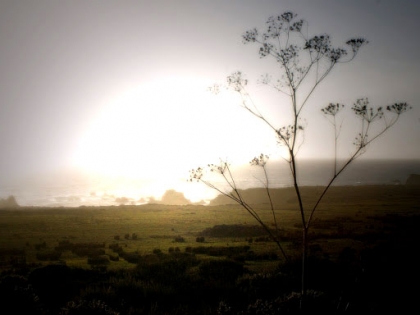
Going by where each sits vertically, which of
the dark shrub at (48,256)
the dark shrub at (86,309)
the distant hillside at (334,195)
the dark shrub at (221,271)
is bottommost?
the distant hillside at (334,195)

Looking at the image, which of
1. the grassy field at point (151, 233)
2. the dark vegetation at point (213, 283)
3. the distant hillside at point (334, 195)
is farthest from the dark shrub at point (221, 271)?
the distant hillside at point (334, 195)

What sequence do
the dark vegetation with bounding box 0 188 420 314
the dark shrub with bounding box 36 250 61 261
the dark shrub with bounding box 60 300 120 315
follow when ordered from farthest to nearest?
the dark shrub with bounding box 36 250 61 261 < the dark vegetation with bounding box 0 188 420 314 < the dark shrub with bounding box 60 300 120 315

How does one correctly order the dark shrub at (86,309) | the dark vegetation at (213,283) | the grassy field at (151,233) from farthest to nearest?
the grassy field at (151,233), the dark vegetation at (213,283), the dark shrub at (86,309)

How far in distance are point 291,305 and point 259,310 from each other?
1233mm

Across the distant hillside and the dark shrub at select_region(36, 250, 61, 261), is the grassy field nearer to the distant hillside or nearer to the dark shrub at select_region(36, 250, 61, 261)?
the dark shrub at select_region(36, 250, 61, 261)

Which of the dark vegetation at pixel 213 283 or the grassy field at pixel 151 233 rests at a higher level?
the dark vegetation at pixel 213 283

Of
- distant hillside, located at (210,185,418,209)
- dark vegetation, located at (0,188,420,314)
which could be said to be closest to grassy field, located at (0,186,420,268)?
dark vegetation, located at (0,188,420,314)

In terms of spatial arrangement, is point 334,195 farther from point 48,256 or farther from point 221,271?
point 48,256

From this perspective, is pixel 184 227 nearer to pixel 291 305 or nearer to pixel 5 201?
pixel 291 305

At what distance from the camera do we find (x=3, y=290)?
10367mm

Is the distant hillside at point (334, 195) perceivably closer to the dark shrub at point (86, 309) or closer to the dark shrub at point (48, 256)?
the dark shrub at point (48, 256)

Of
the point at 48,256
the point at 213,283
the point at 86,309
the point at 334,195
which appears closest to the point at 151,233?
the point at 48,256

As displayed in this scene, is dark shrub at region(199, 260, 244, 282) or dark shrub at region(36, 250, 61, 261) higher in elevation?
dark shrub at region(199, 260, 244, 282)

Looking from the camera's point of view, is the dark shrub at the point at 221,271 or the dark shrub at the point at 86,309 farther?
the dark shrub at the point at 221,271
